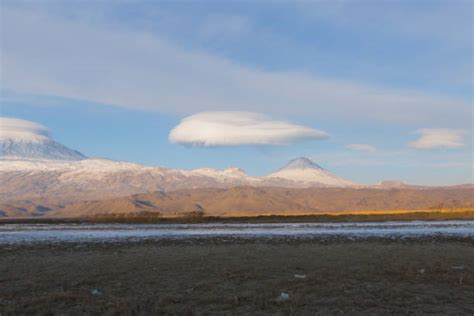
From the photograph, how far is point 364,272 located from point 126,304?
9.92m

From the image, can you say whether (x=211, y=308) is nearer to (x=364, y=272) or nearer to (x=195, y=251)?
(x=364, y=272)

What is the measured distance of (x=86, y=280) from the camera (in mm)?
18422

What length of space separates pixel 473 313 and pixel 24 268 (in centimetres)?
1844

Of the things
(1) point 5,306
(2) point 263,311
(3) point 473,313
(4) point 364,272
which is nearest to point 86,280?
(1) point 5,306

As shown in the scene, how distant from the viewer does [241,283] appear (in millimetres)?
17453

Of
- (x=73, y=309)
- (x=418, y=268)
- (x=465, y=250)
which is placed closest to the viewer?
(x=73, y=309)

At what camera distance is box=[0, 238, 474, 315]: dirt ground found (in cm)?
1379

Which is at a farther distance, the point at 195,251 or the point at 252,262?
the point at 195,251

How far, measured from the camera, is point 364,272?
1948 cm

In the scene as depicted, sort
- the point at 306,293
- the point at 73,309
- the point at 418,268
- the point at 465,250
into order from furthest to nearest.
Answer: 1. the point at 465,250
2. the point at 418,268
3. the point at 306,293
4. the point at 73,309

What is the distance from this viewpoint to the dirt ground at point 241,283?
45.2ft

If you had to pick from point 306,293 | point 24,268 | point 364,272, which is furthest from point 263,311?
point 24,268

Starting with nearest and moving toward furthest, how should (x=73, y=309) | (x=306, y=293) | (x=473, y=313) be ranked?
(x=473, y=313) < (x=73, y=309) < (x=306, y=293)

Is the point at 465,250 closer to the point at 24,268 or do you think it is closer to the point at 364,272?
the point at 364,272
